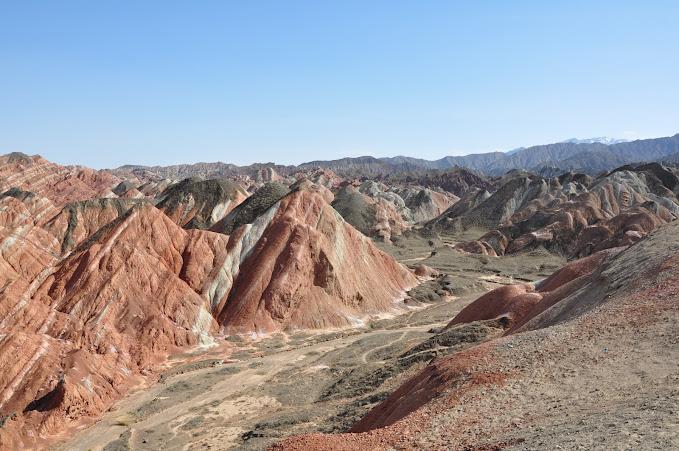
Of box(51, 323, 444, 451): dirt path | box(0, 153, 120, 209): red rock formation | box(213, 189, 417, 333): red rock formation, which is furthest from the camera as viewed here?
box(0, 153, 120, 209): red rock formation

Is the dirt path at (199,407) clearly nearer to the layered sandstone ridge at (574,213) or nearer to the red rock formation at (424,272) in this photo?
the red rock formation at (424,272)

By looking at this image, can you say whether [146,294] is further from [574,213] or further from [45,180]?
[45,180]

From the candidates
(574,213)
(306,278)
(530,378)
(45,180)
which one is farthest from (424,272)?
(45,180)

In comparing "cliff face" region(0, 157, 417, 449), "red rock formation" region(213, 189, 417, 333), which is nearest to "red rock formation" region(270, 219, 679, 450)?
"cliff face" region(0, 157, 417, 449)

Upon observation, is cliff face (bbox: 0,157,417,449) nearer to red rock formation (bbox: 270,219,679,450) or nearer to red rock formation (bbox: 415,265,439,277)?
red rock formation (bbox: 415,265,439,277)

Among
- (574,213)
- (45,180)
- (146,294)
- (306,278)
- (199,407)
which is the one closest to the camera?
(199,407)

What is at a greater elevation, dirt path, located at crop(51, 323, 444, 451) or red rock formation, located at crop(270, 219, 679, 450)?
red rock formation, located at crop(270, 219, 679, 450)

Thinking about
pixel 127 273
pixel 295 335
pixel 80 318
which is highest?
pixel 127 273

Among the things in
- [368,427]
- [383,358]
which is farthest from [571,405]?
[383,358]

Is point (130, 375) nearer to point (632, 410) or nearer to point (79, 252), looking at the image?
point (79, 252)

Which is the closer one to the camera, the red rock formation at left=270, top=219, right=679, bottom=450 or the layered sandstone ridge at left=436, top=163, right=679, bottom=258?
the red rock formation at left=270, top=219, right=679, bottom=450

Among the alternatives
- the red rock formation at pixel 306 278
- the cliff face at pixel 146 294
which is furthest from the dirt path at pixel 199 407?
the red rock formation at pixel 306 278
